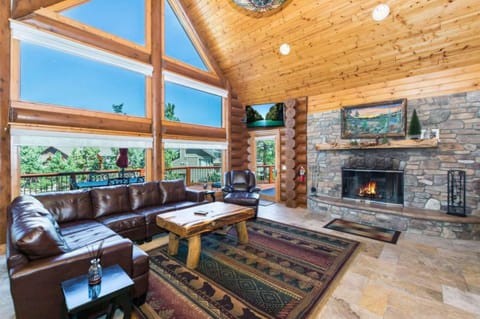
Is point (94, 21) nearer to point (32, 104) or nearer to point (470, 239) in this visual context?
point (32, 104)

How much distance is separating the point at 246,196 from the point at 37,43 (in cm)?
454

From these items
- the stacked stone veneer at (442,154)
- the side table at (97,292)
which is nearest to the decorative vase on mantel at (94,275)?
the side table at (97,292)

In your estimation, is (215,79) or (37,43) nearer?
(37,43)

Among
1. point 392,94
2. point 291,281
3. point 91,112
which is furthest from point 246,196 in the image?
point 392,94

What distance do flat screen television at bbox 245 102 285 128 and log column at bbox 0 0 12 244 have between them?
5.26m

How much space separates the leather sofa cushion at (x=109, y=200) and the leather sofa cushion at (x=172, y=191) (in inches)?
26.6

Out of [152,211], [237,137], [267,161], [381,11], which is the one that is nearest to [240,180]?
[237,137]

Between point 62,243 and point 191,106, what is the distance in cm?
459

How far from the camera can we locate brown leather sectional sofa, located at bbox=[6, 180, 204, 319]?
1.56m

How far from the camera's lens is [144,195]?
399 cm

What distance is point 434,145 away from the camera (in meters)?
4.02

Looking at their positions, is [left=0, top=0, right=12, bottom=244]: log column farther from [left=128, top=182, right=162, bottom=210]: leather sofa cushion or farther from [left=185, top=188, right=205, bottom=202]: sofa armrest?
[left=185, top=188, right=205, bottom=202]: sofa armrest

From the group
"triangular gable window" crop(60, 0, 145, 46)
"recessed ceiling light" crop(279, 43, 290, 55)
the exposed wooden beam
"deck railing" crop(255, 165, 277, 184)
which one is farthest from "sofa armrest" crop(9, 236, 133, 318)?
"deck railing" crop(255, 165, 277, 184)

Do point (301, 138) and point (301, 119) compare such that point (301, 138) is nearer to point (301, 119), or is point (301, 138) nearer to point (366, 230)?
point (301, 119)
